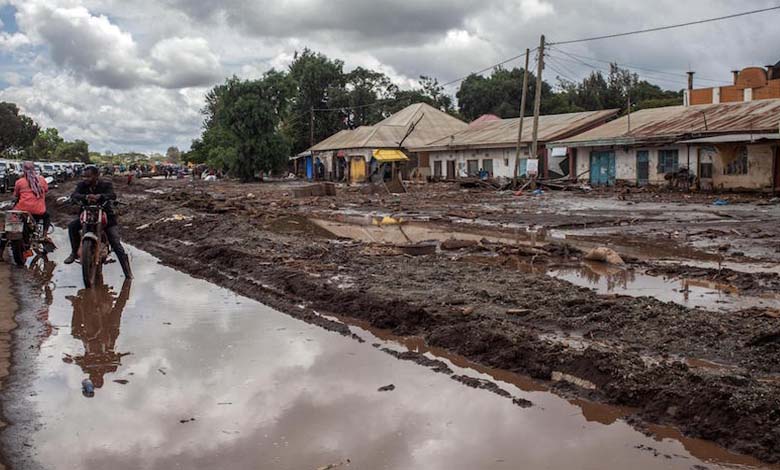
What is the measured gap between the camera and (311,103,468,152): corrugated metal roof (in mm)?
55906

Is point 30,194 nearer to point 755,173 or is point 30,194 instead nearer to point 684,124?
point 755,173

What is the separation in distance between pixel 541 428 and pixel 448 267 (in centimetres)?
588

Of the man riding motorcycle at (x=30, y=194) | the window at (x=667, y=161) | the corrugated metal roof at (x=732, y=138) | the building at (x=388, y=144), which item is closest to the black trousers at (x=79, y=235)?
the man riding motorcycle at (x=30, y=194)

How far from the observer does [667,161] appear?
34.1 m

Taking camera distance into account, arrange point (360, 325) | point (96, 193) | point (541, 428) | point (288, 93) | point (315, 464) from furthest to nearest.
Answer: point (288, 93), point (96, 193), point (360, 325), point (541, 428), point (315, 464)

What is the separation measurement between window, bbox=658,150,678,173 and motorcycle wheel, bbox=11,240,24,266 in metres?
29.0

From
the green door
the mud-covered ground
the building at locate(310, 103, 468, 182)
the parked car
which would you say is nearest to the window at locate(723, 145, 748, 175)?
the green door

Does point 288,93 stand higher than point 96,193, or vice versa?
point 288,93

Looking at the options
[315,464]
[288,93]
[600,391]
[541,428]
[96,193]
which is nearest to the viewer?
[315,464]

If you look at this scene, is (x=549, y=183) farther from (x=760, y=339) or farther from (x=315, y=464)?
(x=315, y=464)

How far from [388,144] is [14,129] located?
1985 inches

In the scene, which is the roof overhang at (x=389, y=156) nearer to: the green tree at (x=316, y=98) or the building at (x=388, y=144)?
the building at (x=388, y=144)

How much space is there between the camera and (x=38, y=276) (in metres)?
11.4

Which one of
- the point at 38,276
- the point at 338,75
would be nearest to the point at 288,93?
the point at 338,75
